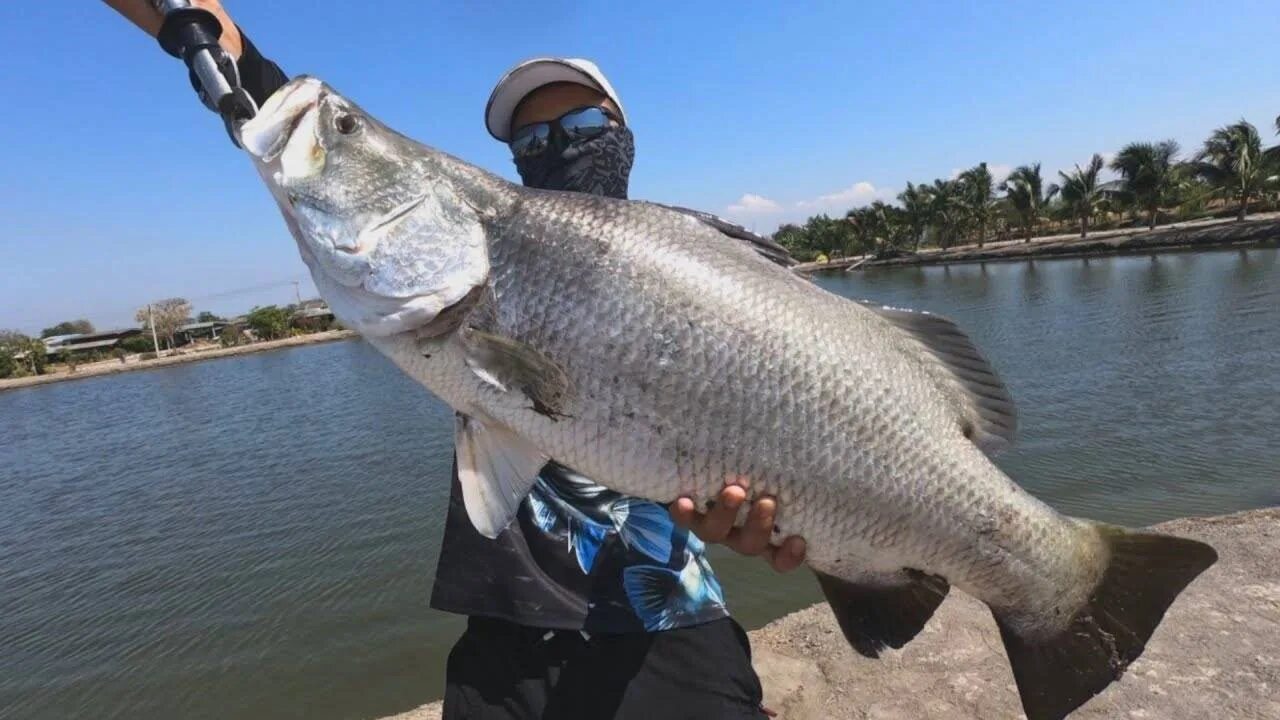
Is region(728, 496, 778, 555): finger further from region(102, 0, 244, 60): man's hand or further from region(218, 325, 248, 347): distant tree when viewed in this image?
region(218, 325, 248, 347): distant tree

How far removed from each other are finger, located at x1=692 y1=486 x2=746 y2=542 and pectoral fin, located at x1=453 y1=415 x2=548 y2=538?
21.2 inches

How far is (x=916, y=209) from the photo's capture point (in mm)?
91125

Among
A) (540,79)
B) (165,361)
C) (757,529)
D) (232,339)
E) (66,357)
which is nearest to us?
(757,529)

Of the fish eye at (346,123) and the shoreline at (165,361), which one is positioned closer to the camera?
the fish eye at (346,123)

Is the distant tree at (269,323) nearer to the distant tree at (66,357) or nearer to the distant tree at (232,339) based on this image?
the distant tree at (232,339)

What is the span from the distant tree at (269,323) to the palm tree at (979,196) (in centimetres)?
8078

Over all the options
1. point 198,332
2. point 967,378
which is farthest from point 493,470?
point 198,332

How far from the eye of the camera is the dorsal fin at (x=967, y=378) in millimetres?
2445

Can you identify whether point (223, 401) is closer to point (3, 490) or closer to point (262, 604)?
point (3, 490)

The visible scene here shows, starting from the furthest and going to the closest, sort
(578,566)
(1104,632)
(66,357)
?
1. (66,357)
2. (578,566)
3. (1104,632)

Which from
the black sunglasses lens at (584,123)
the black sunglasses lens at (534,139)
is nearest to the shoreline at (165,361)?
the black sunglasses lens at (534,139)

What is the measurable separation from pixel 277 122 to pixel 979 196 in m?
91.4

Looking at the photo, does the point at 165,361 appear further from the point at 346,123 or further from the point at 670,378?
the point at 670,378

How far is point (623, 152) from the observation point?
301 centimetres
